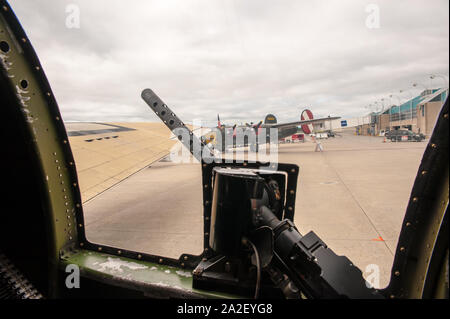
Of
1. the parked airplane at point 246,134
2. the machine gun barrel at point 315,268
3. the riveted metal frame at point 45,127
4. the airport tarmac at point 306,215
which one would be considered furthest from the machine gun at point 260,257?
the parked airplane at point 246,134

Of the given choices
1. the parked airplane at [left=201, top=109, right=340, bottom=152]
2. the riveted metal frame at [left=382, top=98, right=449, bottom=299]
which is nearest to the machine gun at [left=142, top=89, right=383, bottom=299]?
the riveted metal frame at [left=382, top=98, right=449, bottom=299]

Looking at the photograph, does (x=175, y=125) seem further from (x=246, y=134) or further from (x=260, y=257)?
(x=246, y=134)

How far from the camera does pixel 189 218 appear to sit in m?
3.97

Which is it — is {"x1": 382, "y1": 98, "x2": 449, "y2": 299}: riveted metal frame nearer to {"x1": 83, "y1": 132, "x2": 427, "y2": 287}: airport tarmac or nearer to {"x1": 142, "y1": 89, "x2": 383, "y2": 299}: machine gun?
{"x1": 142, "y1": 89, "x2": 383, "y2": 299}: machine gun

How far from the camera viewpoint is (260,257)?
1.04 metres

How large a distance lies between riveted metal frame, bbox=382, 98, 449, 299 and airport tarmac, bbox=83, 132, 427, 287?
4.76ft

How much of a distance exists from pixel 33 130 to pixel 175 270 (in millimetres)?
1007

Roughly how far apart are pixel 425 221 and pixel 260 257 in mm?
614

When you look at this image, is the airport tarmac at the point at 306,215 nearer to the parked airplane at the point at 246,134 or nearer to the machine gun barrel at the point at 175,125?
the machine gun barrel at the point at 175,125

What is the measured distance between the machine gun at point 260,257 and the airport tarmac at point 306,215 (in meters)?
1.54

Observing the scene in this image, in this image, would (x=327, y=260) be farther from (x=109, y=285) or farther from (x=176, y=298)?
(x=109, y=285)

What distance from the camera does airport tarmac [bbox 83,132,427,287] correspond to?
2918 mm

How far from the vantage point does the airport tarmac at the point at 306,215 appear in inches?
115
